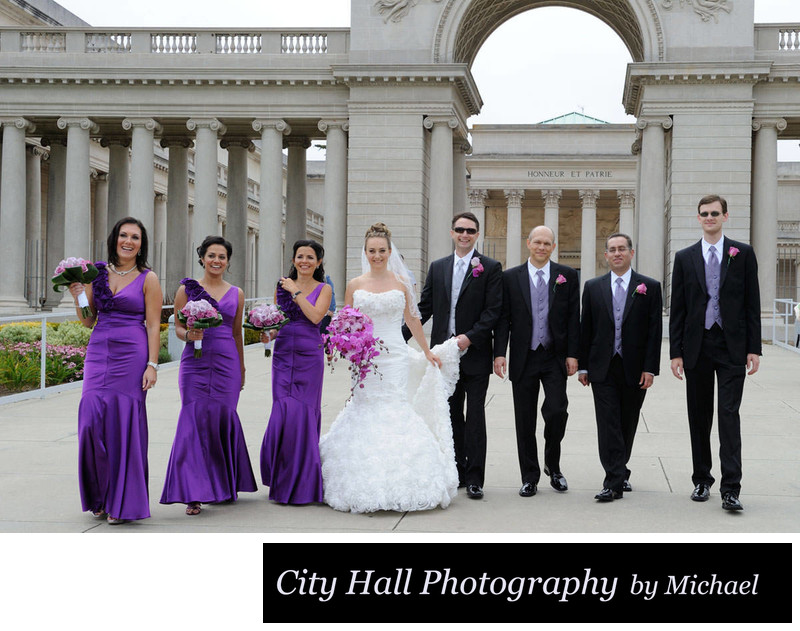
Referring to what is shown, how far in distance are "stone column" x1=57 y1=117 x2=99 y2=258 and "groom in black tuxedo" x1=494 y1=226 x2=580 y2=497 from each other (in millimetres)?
28439

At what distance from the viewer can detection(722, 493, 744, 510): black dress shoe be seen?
780 cm

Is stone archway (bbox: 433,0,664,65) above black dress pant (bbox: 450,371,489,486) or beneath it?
above

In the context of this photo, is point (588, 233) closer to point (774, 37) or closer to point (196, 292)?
point (774, 37)

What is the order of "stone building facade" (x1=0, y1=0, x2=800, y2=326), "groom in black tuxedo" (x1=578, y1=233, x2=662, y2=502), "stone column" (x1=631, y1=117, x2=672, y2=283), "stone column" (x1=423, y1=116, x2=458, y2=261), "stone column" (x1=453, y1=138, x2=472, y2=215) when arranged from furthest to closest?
"stone column" (x1=453, y1=138, x2=472, y2=215) < "stone column" (x1=423, y1=116, x2=458, y2=261) < "stone column" (x1=631, y1=117, x2=672, y2=283) < "stone building facade" (x1=0, y1=0, x2=800, y2=326) < "groom in black tuxedo" (x1=578, y1=233, x2=662, y2=502)

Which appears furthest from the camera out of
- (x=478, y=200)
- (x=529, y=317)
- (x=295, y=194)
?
(x=478, y=200)

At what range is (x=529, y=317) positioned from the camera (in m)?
8.68

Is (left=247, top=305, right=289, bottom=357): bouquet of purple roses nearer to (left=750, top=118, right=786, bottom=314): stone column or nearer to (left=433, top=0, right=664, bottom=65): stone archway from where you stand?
(left=433, top=0, right=664, bottom=65): stone archway

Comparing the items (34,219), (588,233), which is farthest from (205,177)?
(588,233)

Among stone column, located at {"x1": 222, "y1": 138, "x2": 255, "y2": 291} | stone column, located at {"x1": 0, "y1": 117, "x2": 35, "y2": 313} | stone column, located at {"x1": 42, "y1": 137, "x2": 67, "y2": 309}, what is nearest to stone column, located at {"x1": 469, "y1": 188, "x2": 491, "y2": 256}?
stone column, located at {"x1": 222, "y1": 138, "x2": 255, "y2": 291}

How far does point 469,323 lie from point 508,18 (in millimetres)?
30606

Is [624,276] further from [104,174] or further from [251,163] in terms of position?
[251,163]

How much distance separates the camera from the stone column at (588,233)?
52.2 metres

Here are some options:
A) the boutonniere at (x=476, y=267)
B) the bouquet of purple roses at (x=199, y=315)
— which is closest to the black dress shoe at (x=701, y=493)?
the boutonniere at (x=476, y=267)

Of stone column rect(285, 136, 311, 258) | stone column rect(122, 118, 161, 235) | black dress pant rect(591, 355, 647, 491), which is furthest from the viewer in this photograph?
stone column rect(285, 136, 311, 258)
